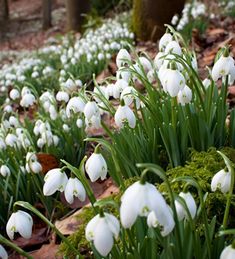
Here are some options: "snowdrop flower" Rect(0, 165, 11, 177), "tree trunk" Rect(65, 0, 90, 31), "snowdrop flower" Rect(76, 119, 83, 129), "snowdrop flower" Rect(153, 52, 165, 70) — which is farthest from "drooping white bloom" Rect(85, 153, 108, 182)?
"tree trunk" Rect(65, 0, 90, 31)

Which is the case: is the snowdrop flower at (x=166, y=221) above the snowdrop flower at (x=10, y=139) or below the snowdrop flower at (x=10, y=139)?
above

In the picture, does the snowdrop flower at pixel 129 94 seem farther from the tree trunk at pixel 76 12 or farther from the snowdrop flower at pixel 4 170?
the tree trunk at pixel 76 12

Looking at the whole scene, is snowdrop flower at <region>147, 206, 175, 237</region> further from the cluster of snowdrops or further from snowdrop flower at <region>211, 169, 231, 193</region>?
snowdrop flower at <region>211, 169, 231, 193</region>

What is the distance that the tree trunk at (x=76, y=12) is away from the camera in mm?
9492

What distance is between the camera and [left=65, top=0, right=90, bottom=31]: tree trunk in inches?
374

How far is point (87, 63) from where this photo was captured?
17.4ft

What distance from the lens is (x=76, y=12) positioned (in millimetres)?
9594

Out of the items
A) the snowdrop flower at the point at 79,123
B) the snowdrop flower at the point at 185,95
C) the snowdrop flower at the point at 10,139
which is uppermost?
the snowdrop flower at the point at 185,95

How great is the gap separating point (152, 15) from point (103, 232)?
5088mm

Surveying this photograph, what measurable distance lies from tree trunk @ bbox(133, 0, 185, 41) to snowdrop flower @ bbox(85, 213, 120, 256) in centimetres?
483

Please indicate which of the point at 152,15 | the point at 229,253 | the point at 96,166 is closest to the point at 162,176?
the point at 229,253

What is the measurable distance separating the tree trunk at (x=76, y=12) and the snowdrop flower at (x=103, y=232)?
8.81 metres

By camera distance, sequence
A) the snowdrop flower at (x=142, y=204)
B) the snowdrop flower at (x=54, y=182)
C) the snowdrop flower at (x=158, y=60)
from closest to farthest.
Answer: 1. the snowdrop flower at (x=142, y=204)
2. the snowdrop flower at (x=54, y=182)
3. the snowdrop flower at (x=158, y=60)

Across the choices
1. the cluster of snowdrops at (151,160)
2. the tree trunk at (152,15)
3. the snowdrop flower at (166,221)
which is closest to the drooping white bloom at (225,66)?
the cluster of snowdrops at (151,160)
